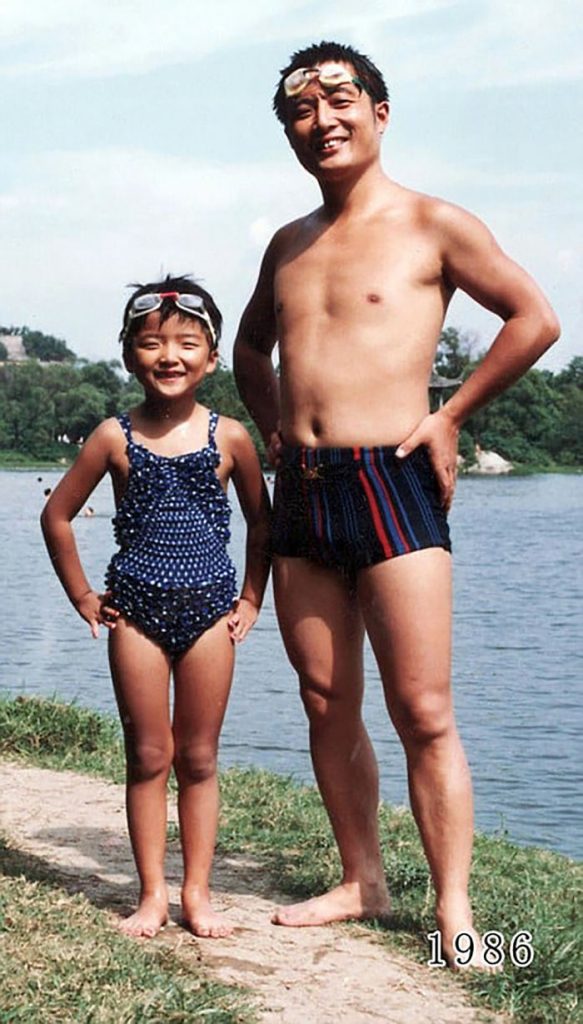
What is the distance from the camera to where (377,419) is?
167 inches

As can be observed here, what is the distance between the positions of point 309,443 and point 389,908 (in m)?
1.36

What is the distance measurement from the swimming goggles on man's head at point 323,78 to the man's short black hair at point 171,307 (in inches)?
22.4

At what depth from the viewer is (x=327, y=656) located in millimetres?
4422

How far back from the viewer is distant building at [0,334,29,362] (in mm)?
150600

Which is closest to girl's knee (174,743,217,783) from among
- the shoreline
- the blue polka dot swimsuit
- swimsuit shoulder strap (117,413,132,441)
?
the blue polka dot swimsuit

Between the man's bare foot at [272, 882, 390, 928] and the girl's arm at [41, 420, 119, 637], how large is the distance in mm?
966

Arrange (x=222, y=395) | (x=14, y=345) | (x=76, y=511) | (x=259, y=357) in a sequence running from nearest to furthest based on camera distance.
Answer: (x=76, y=511)
(x=259, y=357)
(x=222, y=395)
(x=14, y=345)

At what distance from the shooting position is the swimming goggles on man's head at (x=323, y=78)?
430 centimetres

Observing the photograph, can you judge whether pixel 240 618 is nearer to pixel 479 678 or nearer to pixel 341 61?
pixel 341 61

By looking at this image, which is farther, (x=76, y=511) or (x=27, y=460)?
(x=27, y=460)

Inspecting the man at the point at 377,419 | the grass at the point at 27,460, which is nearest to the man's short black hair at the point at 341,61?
the man at the point at 377,419

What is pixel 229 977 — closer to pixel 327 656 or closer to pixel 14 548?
pixel 327 656

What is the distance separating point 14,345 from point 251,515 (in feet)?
509


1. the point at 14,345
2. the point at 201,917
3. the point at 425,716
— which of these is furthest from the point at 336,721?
the point at 14,345
